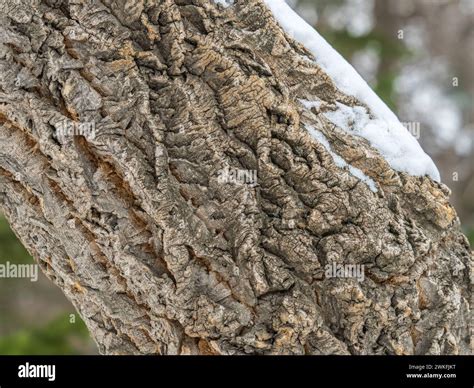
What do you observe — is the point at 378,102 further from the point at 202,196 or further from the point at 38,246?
the point at 38,246

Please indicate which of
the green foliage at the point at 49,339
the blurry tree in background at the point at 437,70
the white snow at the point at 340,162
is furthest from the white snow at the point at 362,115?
the blurry tree in background at the point at 437,70

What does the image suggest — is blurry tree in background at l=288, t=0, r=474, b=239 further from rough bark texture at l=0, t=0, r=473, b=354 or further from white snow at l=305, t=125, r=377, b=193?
rough bark texture at l=0, t=0, r=473, b=354

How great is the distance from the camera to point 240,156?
1.97 metres

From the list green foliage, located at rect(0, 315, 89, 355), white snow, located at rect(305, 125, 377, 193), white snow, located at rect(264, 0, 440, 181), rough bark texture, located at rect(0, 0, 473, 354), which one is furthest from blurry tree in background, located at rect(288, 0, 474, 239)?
rough bark texture, located at rect(0, 0, 473, 354)

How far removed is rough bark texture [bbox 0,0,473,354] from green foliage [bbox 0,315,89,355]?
400 centimetres

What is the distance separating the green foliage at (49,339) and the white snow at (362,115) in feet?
14.3

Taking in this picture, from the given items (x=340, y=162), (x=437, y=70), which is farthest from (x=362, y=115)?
(x=437, y=70)

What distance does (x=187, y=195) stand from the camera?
195 cm

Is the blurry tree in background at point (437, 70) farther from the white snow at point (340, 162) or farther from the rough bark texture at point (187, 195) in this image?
the rough bark texture at point (187, 195)

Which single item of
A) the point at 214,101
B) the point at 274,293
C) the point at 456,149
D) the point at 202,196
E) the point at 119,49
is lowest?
the point at 274,293

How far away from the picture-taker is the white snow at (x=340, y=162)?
80.7 inches
